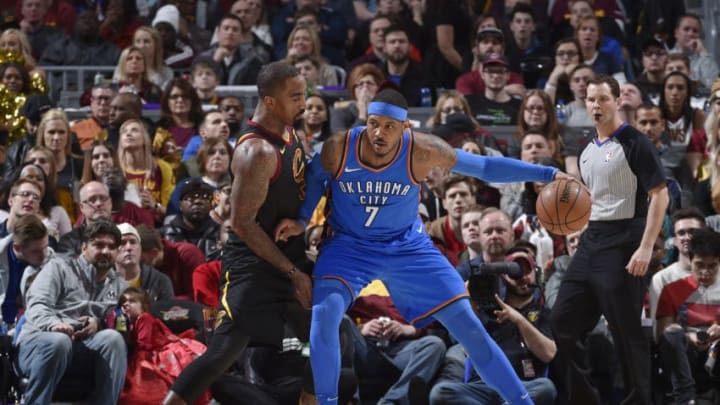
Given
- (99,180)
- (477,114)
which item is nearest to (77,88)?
(99,180)

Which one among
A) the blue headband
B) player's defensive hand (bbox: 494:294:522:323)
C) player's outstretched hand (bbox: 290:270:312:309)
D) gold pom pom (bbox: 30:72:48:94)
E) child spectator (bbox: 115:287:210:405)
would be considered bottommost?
child spectator (bbox: 115:287:210:405)

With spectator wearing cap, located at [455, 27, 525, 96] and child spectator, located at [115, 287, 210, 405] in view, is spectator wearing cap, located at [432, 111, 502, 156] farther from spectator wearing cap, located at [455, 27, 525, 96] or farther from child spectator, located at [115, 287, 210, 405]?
child spectator, located at [115, 287, 210, 405]

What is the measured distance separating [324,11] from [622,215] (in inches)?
259

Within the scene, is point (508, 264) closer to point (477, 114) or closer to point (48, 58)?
point (477, 114)

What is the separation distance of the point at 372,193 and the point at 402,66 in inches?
230

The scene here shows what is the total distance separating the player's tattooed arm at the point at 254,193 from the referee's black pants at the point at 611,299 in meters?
2.08

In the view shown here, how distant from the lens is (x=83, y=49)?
14.1 m

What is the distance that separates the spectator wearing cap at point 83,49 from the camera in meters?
14.0

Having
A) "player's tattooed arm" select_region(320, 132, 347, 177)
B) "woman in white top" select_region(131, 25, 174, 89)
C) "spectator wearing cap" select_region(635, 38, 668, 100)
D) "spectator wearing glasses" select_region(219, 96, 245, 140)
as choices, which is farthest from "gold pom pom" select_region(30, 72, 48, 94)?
"player's tattooed arm" select_region(320, 132, 347, 177)

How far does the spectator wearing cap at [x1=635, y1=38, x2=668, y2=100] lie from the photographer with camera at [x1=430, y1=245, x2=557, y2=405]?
3.87 meters

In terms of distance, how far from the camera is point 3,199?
1105 centimetres

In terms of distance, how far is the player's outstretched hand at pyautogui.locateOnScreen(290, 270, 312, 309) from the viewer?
728 cm

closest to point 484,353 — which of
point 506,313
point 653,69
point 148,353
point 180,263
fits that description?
point 506,313

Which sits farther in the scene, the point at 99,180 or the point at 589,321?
the point at 99,180
